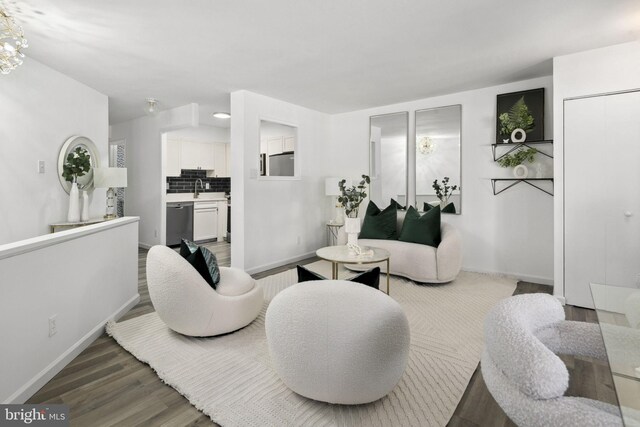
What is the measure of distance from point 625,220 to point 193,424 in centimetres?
385

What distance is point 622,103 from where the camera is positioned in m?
3.05

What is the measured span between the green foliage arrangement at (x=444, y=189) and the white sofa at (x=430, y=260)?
2.53 feet

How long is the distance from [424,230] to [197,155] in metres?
5.18

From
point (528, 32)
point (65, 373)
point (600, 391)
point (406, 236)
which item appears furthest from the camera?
point (406, 236)

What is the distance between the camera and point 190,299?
2311 millimetres

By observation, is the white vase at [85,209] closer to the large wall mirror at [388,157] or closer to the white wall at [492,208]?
the large wall mirror at [388,157]

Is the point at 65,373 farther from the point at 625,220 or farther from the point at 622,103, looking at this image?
the point at 622,103

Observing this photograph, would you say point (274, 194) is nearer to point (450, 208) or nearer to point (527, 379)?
point (450, 208)

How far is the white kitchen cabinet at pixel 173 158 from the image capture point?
671 centimetres

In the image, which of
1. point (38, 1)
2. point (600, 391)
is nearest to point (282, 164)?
point (38, 1)

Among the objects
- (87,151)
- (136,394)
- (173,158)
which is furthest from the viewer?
(173,158)

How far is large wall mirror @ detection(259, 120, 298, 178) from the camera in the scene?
562cm

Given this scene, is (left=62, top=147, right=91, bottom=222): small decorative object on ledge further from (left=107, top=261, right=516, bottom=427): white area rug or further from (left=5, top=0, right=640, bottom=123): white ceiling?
(left=107, top=261, right=516, bottom=427): white area rug

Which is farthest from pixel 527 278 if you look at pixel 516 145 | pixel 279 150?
pixel 279 150
